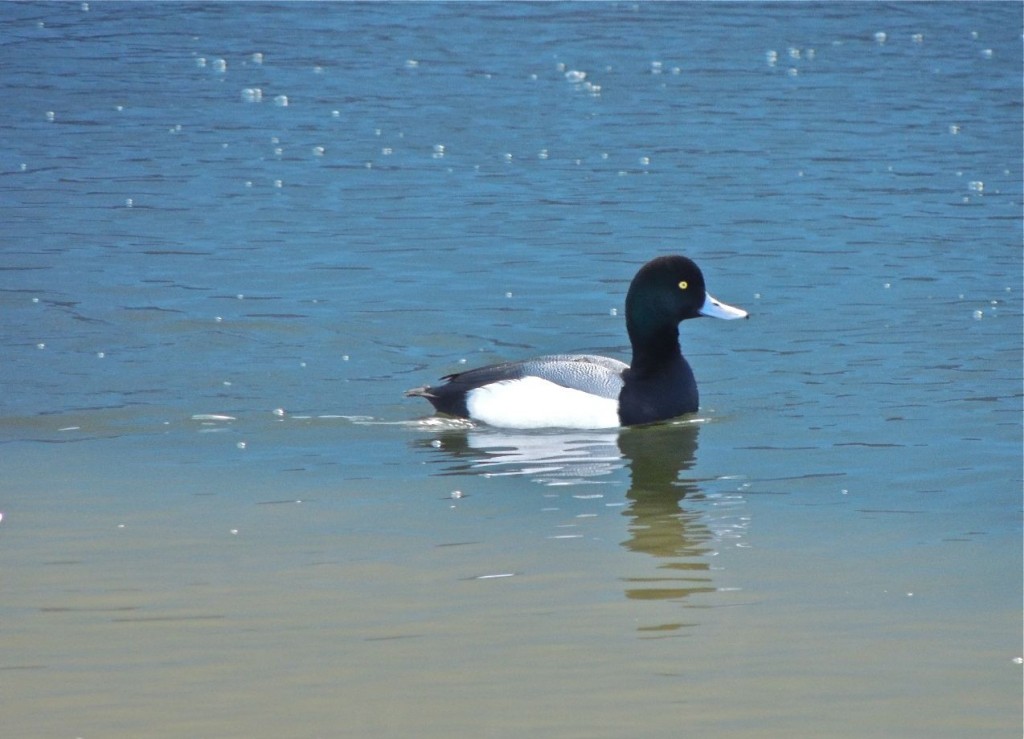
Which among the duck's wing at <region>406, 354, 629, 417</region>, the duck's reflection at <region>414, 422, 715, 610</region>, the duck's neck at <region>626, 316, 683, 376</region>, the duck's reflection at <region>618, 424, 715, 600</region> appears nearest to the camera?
the duck's reflection at <region>618, 424, 715, 600</region>

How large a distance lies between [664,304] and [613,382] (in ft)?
2.53

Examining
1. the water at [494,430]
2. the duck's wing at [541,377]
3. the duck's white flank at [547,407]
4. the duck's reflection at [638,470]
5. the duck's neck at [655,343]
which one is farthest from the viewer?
the duck's neck at [655,343]

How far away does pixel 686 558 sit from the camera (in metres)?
7.99

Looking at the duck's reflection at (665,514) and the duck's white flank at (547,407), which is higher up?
the duck's white flank at (547,407)

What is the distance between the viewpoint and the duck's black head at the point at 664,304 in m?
11.6

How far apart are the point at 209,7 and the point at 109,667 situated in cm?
2920

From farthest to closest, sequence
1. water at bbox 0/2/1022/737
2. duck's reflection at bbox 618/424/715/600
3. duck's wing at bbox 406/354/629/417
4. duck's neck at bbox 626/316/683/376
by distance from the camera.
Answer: duck's neck at bbox 626/316/683/376, duck's wing at bbox 406/354/629/417, duck's reflection at bbox 618/424/715/600, water at bbox 0/2/1022/737

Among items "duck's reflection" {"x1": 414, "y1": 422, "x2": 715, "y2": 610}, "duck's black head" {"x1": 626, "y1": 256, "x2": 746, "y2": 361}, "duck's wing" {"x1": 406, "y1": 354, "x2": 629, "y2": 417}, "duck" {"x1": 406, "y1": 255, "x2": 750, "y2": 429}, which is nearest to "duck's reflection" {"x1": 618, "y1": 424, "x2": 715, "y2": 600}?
"duck's reflection" {"x1": 414, "y1": 422, "x2": 715, "y2": 610}

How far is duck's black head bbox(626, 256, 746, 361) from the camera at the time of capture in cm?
1159

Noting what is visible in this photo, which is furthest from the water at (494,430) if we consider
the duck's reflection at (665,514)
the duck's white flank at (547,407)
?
the duck's white flank at (547,407)

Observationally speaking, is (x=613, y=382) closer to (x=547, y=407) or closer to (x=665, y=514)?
(x=547, y=407)

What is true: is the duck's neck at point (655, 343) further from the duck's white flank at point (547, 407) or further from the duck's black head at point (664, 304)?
the duck's white flank at point (547, 407)

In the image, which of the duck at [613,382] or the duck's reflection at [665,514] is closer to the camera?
the duck's reflection at [665,514]

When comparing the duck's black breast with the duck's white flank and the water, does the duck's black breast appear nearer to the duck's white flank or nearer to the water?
the duck's white flank
